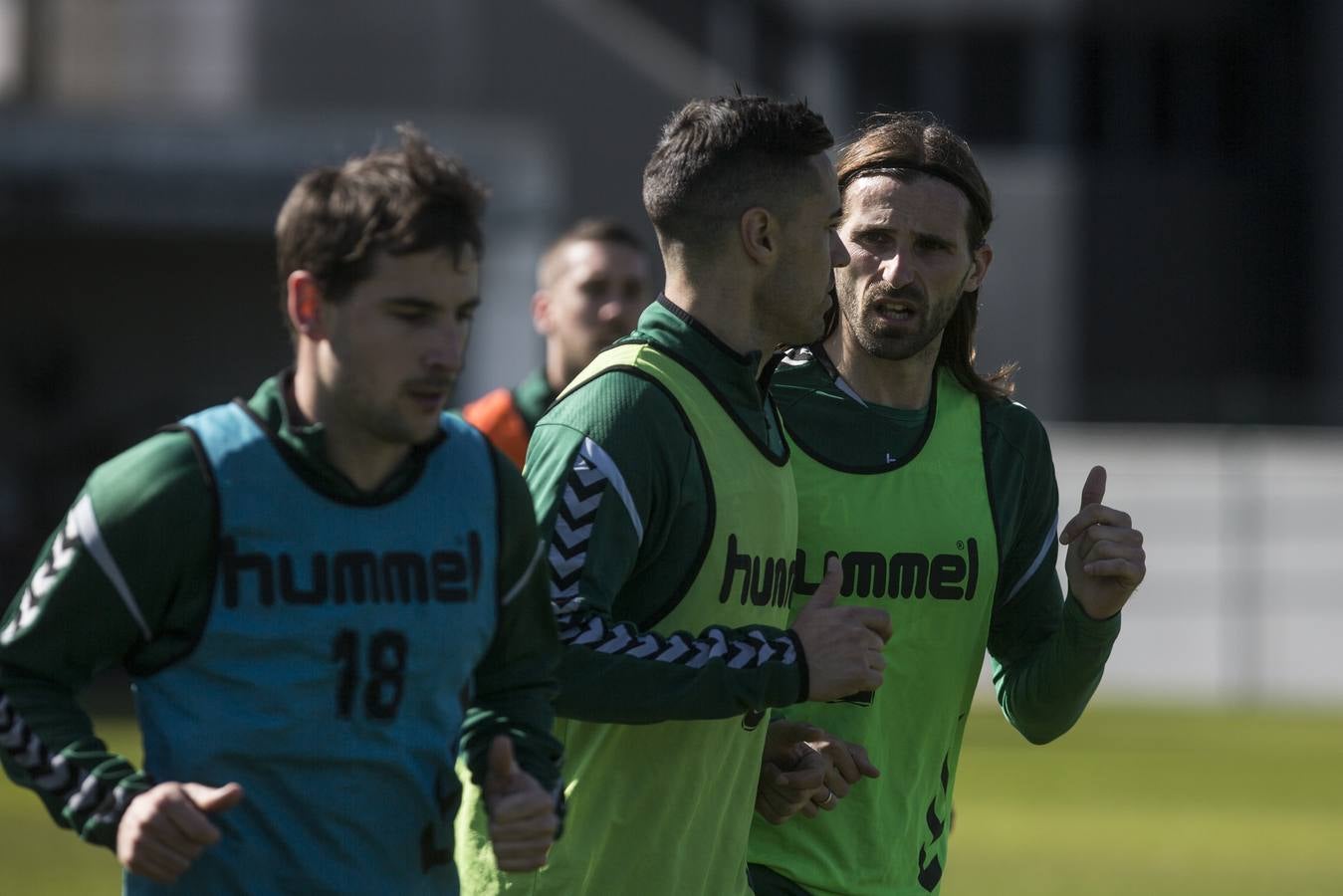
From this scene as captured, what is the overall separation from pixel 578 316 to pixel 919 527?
335 centimetres

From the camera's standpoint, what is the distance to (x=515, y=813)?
324cm

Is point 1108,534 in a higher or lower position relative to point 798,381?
lower

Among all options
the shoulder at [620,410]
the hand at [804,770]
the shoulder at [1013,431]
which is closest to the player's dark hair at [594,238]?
the shoulder at [1013,431]

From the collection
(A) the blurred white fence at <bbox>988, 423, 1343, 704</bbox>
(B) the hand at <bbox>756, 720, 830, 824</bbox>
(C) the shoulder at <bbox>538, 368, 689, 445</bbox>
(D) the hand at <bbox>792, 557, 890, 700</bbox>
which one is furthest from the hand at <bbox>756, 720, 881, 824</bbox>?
(A) the blurred white fence at <bbox>988, 423, 1343, 704</bbox>

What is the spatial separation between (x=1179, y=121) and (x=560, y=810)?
101ft

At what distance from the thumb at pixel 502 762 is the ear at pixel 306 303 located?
68 cm

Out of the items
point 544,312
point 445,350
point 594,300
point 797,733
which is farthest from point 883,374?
point 544,312

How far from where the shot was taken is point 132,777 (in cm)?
305

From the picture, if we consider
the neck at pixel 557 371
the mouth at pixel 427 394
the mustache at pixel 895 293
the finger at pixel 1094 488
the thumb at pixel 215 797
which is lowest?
the thumb at pixel 215 797

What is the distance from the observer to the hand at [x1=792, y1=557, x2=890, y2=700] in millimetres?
3646

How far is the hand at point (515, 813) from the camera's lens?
325 centimetres

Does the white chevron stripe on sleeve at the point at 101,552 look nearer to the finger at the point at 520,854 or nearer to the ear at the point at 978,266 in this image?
the finger at the point at 520,854

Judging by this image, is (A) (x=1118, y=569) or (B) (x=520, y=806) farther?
(A) (x=1118, y=569)

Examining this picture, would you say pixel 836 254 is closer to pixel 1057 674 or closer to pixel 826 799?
pixel 826 799
